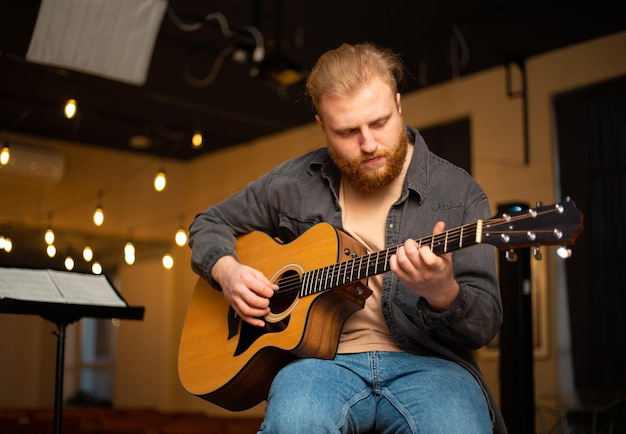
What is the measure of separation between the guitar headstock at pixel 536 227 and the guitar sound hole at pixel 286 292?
623 mm

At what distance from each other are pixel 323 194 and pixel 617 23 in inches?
198

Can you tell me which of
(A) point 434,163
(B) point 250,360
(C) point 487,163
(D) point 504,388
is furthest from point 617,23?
(B) point 250,360

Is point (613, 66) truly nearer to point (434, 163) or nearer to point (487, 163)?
point (487, 163)

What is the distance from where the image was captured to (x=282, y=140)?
A: 31.4ft

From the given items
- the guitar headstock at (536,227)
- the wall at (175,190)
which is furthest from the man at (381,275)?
the wall at (175,190)

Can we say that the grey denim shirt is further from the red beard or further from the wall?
the wall

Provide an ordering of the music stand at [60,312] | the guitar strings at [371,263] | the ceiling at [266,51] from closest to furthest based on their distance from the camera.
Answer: the guitar strings at [371,263] → the music stand at [60,312] → the ceiling at [266,51]

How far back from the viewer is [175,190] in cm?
1098

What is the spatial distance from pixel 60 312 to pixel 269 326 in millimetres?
949

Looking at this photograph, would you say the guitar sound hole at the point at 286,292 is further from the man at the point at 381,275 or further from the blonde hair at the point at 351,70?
the blonde hair at the point at 351,70

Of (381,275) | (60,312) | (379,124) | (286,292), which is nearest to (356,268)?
(381,275)

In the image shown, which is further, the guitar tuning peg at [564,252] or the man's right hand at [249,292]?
the man's right hand at [249,292]

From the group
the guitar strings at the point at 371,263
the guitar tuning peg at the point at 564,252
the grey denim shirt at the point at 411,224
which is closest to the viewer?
Answer: the guitar tuning peg at the point at 564,252

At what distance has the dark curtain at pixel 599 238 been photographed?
6.26 metres
